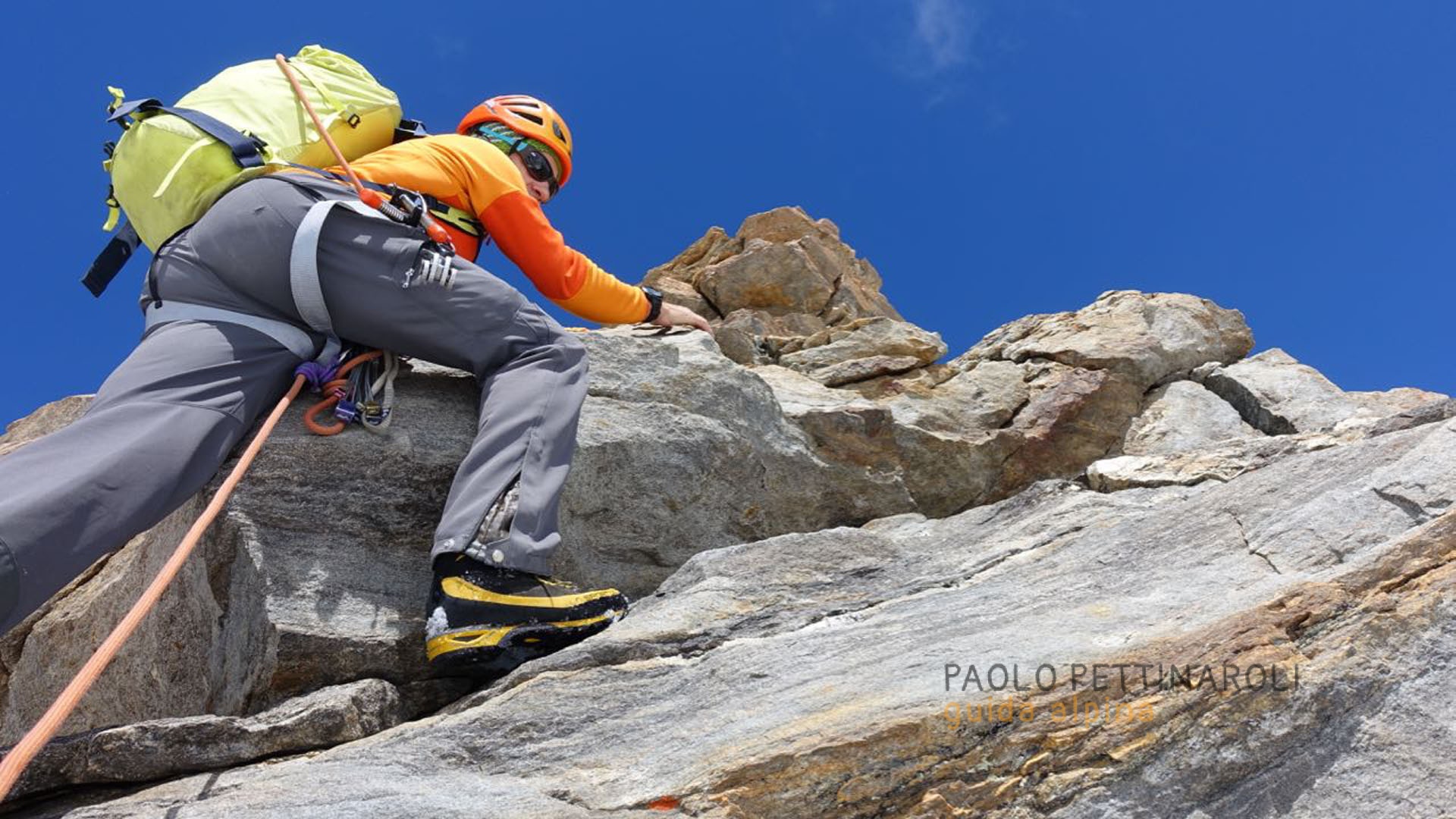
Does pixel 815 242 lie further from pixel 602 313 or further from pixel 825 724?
pixel 825 724

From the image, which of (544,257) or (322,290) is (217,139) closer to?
(322,290)

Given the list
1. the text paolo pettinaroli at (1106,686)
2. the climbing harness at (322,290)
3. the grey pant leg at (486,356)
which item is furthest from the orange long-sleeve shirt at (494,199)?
the text paolo pettinaroli at (1106,686)

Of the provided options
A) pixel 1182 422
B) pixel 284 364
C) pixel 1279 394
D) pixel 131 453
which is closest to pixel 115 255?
pixel 284 364

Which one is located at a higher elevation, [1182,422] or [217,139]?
[217,139]

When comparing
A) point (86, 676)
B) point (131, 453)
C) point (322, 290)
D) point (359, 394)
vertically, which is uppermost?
point (322, 290)

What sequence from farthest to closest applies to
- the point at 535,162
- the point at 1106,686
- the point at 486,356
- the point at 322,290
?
the point at 535,162 < the point at 486,356 < the point at 322,290 < the point at 1106,686

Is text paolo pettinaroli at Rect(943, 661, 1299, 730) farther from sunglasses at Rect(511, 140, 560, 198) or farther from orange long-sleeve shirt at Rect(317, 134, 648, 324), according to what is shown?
sunglasses at Rect(511, 140, 560, 198)

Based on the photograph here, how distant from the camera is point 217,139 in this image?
730 cm

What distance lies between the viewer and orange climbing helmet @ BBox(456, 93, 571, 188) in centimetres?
886

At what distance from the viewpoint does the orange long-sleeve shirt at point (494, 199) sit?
7.96 metres

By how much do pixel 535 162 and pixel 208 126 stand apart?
2.41 meters

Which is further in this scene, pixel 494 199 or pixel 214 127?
pixel 494 199

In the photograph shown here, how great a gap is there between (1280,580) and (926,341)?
1004 centimetres

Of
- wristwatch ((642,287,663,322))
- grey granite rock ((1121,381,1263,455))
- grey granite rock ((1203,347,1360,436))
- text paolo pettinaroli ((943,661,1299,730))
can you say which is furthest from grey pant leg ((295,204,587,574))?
grey granite rock ((1203,347,1360,436))
